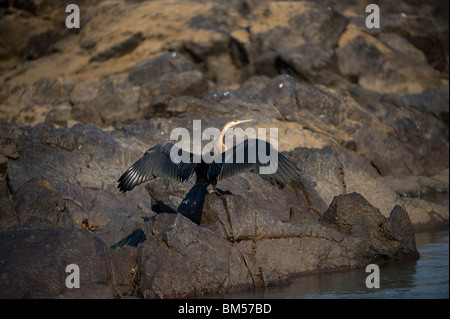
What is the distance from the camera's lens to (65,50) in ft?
101

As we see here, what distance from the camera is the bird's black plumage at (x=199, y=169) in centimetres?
965

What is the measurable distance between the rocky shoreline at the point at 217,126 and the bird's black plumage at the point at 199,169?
0.89ft

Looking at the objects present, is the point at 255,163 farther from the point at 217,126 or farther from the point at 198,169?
the point at 217,126

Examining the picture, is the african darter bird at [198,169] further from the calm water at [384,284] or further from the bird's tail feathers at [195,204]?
the calm water at [384,284]

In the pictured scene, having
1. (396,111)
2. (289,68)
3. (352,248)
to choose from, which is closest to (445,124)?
(396,111)

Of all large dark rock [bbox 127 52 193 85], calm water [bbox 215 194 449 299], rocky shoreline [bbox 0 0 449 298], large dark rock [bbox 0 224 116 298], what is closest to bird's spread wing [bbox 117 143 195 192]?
rocky shoreline [bbox 0 0 449 298]

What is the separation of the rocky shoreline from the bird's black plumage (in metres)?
0.27

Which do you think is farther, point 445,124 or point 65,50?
point 65,50

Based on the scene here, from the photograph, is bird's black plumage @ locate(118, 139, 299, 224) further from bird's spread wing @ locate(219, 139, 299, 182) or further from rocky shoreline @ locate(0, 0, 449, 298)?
rocky shoreline @ locate(0, 0, 449, 298)

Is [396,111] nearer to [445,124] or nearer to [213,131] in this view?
[445,124]

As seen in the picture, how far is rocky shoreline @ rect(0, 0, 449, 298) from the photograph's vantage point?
905cm

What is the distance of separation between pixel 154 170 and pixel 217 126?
26.0 feet

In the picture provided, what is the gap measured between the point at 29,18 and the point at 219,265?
85.3ft

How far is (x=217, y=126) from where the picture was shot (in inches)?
712
